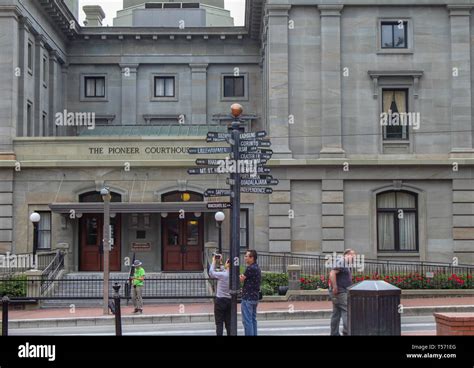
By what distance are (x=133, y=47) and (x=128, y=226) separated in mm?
13996

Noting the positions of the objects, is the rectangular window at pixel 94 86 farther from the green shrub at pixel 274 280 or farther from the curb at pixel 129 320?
the curb at pixel 129 320

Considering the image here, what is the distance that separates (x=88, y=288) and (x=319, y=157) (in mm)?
11536

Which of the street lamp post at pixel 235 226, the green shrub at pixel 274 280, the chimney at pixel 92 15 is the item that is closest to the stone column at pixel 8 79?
the green shrub at pixel 274 280

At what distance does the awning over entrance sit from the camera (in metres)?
31.9

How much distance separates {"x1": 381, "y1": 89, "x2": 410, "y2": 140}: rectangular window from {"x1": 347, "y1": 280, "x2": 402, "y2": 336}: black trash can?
22.0 meters

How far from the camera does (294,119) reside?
33.6 meters

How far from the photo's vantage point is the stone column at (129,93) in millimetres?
43750

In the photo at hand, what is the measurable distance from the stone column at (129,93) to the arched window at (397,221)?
16.3 meters

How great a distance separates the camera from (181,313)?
73.6 ft

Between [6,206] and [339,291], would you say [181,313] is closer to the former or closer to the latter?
[339,291]

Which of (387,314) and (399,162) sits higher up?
(399,162)

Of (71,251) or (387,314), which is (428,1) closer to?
(71,251)


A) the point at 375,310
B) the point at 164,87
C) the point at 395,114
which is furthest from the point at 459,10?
the point at 375,310
